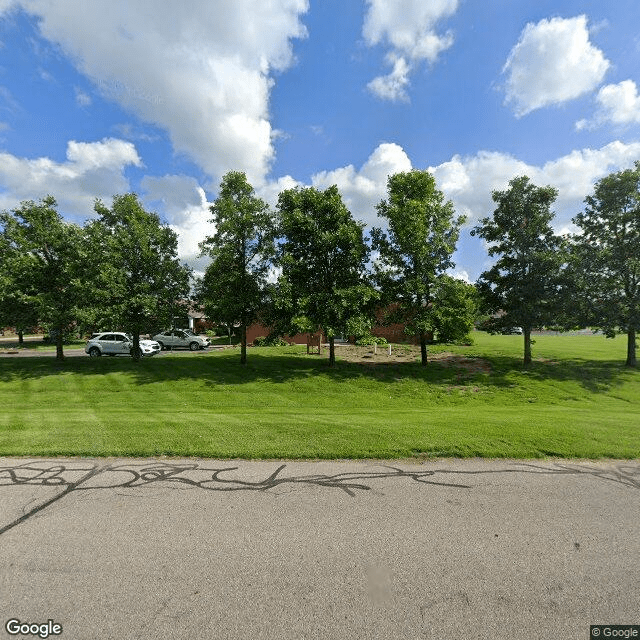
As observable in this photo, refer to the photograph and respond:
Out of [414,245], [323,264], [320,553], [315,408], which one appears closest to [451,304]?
[414,245]

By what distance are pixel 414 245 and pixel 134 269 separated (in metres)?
14.6

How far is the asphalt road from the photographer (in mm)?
2938

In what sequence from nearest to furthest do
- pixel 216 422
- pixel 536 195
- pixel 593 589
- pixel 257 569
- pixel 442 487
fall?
1. pixel 593 589
2. pixel 257 569
3. pixel 442 487
4. pixel 216 422
5. pixel 536 195

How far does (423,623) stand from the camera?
9.52 feet

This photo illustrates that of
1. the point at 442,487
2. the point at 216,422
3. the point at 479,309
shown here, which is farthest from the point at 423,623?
the point at 479,309

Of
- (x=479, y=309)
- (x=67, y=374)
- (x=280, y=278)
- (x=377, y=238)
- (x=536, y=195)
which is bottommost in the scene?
(x=67, y=374)

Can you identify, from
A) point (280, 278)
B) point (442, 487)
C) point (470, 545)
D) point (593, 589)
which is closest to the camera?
point (593, 589)

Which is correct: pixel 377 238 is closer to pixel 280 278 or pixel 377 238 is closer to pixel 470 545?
pixel 280 278

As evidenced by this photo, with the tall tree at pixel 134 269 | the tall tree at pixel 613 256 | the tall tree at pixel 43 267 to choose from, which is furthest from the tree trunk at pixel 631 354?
the tall tree at pixel 43 267

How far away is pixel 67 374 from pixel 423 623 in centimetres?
2002

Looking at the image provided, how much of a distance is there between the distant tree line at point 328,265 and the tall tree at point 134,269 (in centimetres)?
7

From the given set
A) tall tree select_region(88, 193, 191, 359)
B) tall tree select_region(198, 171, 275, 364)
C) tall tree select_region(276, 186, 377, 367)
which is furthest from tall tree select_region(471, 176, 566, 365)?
tall tree select_region(88, 193, 191, 359)

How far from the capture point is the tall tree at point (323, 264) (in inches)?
672

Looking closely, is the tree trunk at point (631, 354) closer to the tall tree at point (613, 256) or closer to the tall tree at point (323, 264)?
the tall tree at point (613, 256)
